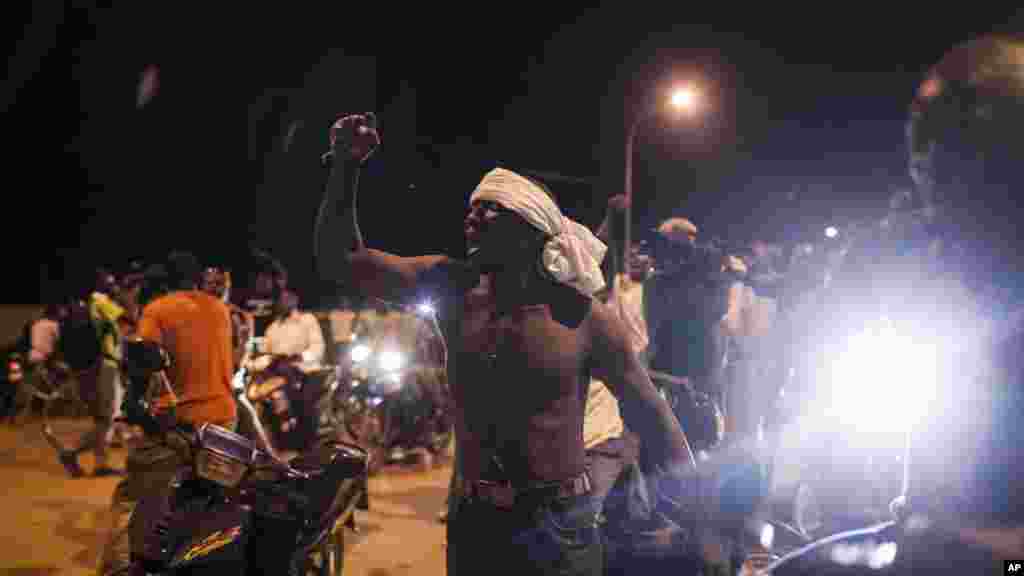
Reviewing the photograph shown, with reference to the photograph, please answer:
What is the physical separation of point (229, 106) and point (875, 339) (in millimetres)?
29744

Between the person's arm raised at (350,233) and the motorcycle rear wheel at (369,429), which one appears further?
the motorcycle rear wheel at (369,429)

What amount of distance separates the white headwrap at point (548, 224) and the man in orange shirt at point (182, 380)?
351 centimetres

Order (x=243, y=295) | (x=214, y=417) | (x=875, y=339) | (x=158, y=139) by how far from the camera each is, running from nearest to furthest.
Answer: (x=875, y=339) → (x=214, y=417) → (x=243, y=295) → (x=158, y=139)

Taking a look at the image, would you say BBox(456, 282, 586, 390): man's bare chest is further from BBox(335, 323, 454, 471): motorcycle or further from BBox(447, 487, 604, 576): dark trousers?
BBox(335, 323, 454, 471): motorcycle

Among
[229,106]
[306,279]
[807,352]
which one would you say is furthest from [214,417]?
[229,106]

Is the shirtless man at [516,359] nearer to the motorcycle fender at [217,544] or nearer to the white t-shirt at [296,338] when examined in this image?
the motorcycle fender at [217,544]

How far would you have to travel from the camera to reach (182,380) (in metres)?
5.89

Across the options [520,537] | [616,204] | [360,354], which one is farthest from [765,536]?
[360,354]

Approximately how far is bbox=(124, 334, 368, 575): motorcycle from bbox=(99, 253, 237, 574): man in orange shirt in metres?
1.20

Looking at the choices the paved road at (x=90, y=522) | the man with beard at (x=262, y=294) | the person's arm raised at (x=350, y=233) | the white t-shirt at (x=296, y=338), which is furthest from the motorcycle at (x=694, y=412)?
the man with beard at (x=262, y=294)

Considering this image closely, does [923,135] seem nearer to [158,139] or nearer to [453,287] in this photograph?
[453,287]

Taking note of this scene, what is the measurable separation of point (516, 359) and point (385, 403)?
7.93 metres

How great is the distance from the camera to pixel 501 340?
290cm

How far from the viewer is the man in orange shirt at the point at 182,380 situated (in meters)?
5.65
